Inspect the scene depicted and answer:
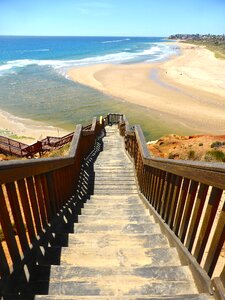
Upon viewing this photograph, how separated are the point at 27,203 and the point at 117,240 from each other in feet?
4.46

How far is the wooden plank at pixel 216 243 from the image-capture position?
7.36ft

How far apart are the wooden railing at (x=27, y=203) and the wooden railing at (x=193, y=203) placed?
1.59m

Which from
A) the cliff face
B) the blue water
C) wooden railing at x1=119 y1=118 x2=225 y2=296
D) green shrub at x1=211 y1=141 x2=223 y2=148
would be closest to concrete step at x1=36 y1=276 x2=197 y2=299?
wooden railing at x1=119 y1=118 x2=225 y2=296

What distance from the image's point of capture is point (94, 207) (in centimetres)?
546

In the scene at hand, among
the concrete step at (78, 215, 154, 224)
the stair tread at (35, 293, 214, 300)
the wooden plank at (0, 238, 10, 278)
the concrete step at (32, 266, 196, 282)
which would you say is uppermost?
the wooden plank at (0, 238, 10, 278)

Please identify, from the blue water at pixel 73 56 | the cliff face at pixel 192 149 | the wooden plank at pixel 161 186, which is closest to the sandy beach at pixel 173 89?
the cliff face at pixel 192 149

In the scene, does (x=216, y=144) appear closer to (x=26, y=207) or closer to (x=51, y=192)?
(x=51, y=192)

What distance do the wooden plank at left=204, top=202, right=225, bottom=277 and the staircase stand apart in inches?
10.9

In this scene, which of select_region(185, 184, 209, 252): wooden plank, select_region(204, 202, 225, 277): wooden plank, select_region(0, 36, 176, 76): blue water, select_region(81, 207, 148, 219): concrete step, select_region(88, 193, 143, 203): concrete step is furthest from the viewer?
select_region(0, 36, 176, 76): blue water

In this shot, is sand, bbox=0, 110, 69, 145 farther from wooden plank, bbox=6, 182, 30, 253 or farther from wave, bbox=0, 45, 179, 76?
wave, bbox=0, 45, 179, 76

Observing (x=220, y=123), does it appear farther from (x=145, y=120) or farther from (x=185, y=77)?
(x=185, y=77)

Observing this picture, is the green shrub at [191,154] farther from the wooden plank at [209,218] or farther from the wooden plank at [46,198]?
the wooden plank at [209,218]

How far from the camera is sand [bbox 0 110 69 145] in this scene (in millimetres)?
21556

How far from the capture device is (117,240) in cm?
362
